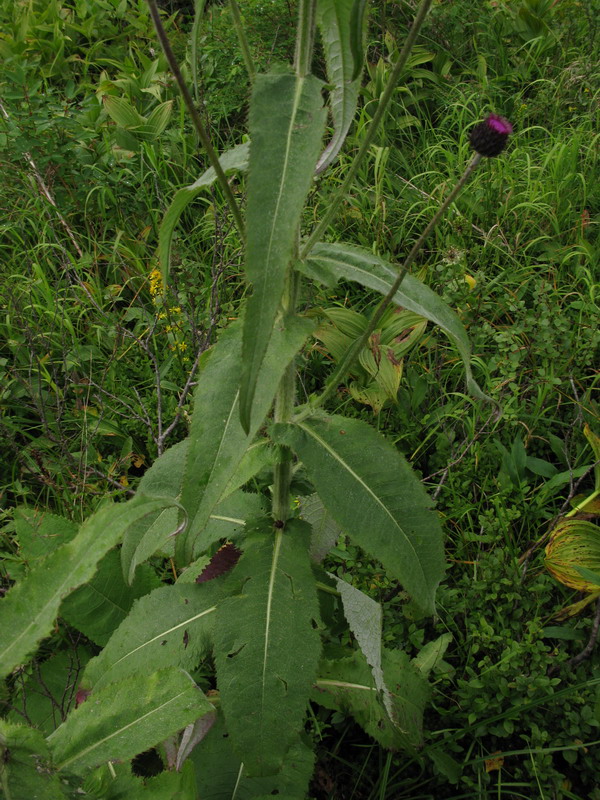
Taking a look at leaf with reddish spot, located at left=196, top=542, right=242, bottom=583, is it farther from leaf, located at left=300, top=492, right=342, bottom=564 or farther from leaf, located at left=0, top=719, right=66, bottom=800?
leaf, located at left=0, top=719, right=66, bottom=800

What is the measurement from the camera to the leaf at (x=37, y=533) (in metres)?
1.77

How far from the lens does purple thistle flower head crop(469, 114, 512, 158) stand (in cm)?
111

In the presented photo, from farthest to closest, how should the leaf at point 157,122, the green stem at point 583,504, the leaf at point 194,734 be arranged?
the leaf at point 157,122
the green stem at point 583,504
the leaf at point 194,734

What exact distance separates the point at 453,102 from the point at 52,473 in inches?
112

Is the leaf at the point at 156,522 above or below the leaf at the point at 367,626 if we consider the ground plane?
above

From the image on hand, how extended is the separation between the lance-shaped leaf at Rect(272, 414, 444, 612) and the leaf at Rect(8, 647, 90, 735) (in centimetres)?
86

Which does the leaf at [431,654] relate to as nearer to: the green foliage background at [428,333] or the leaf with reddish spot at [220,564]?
the green foliage background at [428,333]

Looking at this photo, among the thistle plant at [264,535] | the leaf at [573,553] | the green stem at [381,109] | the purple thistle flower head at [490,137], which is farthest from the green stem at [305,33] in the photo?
the leaf at [573,553]

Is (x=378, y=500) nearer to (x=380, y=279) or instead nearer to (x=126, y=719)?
(x=380, y=279)

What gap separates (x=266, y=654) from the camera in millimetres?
1258

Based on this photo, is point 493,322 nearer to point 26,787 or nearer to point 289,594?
point 289,594

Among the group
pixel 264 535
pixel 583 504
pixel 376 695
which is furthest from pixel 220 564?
pixel 583 504

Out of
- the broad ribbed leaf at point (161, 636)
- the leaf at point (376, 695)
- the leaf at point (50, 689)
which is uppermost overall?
the broad ribbed leaf at point (161, 636)

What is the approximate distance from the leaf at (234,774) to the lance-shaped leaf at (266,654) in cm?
27
